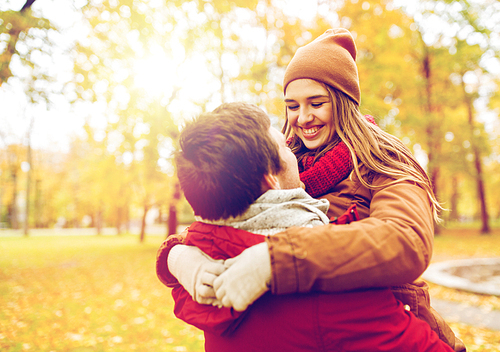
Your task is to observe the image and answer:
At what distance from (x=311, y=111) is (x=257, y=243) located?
867 millimetres

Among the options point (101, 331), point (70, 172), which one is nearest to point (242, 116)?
point (101, 331)

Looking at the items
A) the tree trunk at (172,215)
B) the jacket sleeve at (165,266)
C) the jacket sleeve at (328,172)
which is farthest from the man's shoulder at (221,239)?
the tree trunk at (172,215)

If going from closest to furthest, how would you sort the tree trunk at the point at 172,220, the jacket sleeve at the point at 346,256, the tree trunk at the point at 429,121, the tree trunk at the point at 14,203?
the jacket sleeve at the point at 346,256 → the tree trunk at the point at 172,220 → the tree trunk at the point at 429,121 → the tree trunk at the point at 14,203

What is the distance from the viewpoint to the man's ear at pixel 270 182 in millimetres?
1250

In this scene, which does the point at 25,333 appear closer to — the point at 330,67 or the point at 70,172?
the point at 330,67

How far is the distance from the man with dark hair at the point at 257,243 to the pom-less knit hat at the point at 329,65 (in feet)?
1.84

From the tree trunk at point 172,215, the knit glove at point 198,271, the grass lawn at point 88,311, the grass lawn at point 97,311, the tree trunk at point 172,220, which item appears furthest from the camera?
the tree trunk at point 172,220

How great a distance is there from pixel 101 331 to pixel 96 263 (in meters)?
9.42

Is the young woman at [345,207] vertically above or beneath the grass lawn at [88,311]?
above

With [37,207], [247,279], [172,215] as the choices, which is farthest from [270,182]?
[37,207]

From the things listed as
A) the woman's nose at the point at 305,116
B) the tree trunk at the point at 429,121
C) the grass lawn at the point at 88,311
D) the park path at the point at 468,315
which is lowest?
the grass lawn at the point at 88,311

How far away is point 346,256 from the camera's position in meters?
1.07

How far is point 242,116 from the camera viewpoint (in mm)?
1250

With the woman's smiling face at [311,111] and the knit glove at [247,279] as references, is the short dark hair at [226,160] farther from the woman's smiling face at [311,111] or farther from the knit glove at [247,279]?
the woman's smiling face at [311,111]
